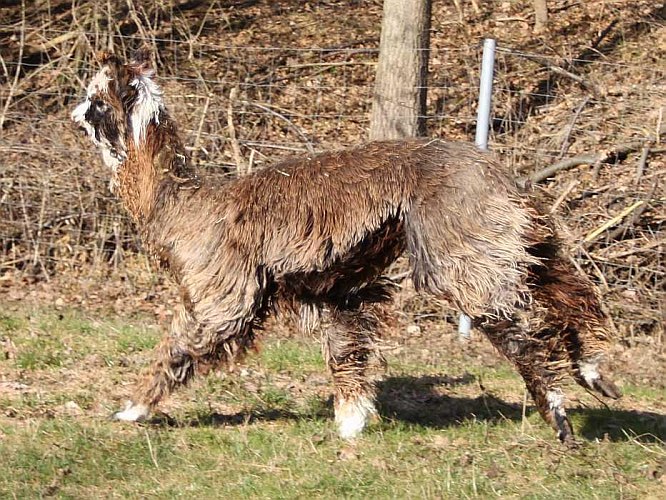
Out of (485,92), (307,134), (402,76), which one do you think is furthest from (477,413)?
(307,134)

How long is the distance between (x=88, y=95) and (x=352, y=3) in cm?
1037

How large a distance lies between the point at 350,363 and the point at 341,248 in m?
0.84

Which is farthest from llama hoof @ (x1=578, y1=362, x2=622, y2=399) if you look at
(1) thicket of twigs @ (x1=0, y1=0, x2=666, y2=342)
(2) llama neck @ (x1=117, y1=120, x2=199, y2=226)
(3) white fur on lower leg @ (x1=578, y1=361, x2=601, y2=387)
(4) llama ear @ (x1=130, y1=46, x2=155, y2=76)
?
(4) llama ear @ (x1=130, y1=46, x2=155, y2=76)

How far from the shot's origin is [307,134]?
992 centimetres

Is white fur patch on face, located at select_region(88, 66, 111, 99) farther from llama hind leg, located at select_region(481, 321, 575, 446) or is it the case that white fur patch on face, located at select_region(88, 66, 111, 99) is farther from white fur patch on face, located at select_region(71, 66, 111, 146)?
llama hind leg, located at select_region(481, 321, 575, 446)

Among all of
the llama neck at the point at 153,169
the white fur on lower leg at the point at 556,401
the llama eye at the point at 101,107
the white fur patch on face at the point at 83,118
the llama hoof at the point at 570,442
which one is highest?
the llama eye at the point at 101,107

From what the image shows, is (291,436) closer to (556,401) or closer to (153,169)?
(556,401)

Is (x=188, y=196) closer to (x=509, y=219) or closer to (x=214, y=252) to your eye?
(x=214, y=252)

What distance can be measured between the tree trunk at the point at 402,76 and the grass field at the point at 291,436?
2.32 metres

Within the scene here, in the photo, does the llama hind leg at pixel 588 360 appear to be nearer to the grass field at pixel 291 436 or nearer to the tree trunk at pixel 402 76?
the grass field at pixel 291 436

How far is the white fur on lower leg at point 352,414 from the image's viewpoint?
18.9ft

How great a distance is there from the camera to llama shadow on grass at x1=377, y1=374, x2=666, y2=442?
19.7ft

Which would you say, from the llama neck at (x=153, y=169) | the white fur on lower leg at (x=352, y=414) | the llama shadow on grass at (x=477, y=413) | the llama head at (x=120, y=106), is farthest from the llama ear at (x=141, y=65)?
the llama shadow on grass at (x=477, y=413)

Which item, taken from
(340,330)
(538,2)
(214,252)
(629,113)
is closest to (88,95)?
(214,252)
